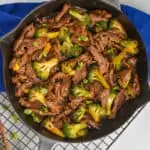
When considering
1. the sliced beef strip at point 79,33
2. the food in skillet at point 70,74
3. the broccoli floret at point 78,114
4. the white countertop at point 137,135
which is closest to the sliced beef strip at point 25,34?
the food in skillet at point 70,74

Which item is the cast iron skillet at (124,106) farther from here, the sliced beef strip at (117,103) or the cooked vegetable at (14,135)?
the cooked vegetable at (14,135)

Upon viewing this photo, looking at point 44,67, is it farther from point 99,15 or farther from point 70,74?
point 99,15

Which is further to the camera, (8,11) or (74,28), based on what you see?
(8,11)

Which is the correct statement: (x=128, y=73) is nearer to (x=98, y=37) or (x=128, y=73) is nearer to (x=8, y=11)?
→ (x=98, y=37)

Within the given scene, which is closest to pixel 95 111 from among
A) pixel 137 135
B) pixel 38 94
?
pixel 38 94

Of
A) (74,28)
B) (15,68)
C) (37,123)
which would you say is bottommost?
(37,123)

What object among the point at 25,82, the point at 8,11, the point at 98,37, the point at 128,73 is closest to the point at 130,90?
the point at 128,73
